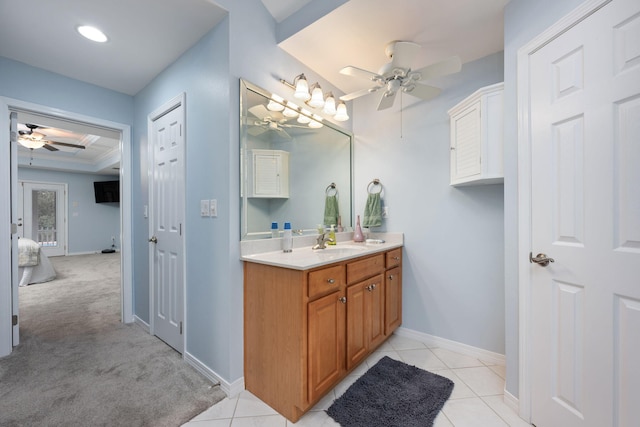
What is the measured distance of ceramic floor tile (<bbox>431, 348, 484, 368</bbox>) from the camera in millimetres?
1979

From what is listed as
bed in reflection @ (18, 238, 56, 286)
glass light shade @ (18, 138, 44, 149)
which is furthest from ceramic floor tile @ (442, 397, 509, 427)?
glass light shade @ (18, 138, 44, 149)

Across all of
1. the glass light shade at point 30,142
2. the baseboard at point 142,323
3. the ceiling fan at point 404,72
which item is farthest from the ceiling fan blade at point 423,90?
the glass light shade at point 30,142

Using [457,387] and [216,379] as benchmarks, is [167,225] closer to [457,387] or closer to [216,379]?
[216,379]

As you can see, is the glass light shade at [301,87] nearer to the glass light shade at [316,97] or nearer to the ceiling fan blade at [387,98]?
the glass light shade at [316,97]

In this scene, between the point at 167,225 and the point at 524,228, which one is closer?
the point at 524,228

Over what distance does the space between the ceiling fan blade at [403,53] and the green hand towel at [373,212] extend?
1147mm

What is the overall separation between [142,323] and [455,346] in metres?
2.95

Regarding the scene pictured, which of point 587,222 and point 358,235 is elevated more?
point 587,222

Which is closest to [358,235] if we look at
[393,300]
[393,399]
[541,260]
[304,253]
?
[393,300]

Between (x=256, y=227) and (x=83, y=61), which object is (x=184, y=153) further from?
(x=83, y=61)

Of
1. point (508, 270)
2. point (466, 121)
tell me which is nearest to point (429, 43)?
point (466, 121)

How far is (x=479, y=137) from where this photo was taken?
179 centimetres

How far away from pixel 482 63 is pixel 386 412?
2.58 meters

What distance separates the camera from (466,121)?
6.26 feet
